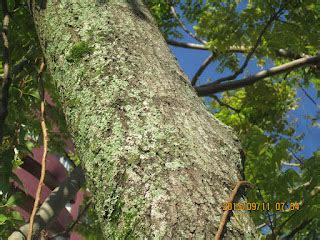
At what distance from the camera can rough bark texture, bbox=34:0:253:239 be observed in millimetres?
1026

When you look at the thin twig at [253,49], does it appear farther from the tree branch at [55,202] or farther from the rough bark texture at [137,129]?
the rough bark texture at [137,129]

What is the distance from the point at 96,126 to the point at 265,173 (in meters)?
3.96

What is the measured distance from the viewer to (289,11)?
5.44 metres

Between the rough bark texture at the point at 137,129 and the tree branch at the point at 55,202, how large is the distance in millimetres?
2911

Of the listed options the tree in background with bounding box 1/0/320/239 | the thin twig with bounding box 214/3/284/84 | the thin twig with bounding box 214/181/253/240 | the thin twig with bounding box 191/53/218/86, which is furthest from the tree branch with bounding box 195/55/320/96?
the thin twig with bounding box 214/181/253/240

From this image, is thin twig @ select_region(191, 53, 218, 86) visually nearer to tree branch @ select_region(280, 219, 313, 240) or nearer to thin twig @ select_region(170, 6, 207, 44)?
thin twig @ select_region(170, 6, 207, 44)

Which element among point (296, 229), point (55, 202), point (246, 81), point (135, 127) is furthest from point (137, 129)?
point (246, 81)

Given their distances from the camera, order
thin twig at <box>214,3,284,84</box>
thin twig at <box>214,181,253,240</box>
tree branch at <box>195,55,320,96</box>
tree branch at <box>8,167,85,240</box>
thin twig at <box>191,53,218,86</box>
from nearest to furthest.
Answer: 1. thin twig at <box>214,181,253,240</box>
2. tree branch at <box>8,167,85,240</box>
3. thin twig at <box>214,3,284,84</box>
4. tree branch at <box>195,55,320,96</box>
5. thin twig at <box>191,53,218,86</box>

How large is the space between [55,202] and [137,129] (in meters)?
3.71

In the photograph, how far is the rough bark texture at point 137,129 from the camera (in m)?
1.03

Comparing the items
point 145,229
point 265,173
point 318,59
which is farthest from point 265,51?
point 145,229

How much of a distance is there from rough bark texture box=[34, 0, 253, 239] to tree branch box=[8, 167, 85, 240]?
9.55ft

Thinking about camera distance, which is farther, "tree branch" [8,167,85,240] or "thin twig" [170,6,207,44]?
"thin twig" [170,6,207,44]

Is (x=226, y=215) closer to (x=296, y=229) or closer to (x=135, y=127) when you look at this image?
(x=135, y=127)
